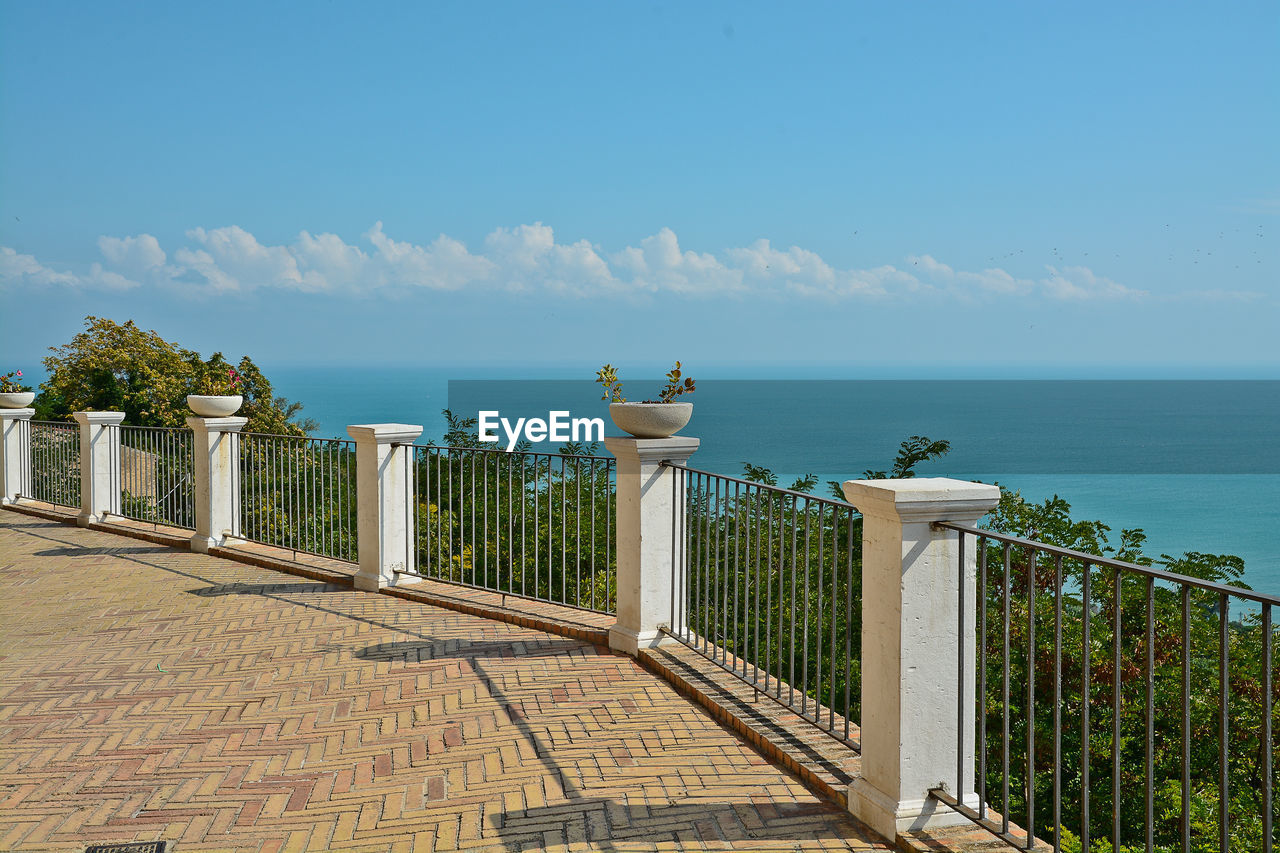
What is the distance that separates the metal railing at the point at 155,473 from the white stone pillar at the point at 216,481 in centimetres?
38

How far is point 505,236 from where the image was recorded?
4843 inches

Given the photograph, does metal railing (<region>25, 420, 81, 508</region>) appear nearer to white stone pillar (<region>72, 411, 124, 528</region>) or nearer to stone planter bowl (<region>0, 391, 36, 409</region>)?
stone planter bowl (<region>0, 391, 36, 409</region>)

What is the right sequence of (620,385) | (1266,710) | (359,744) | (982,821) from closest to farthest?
(1266,710)
(982,821)
(359,744)
(620,385)

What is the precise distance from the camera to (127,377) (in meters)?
23.8

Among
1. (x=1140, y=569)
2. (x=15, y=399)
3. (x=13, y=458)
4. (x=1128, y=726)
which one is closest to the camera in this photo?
(x=1140, y=569)

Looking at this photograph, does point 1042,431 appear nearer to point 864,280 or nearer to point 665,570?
point 864,280

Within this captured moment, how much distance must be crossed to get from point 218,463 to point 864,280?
138 m

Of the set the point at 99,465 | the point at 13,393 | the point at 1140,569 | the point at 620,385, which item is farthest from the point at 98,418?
the point at 1140,569

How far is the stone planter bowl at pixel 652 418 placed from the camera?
580 centimetres

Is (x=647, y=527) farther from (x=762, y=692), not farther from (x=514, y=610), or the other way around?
(x=514, y=610)

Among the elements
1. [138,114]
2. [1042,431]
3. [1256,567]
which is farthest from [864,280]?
[138,114]

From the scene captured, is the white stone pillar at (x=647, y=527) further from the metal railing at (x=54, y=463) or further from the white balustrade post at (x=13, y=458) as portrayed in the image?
the white balustrade post at (x=13, y=458)

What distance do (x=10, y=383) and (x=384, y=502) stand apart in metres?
10.6

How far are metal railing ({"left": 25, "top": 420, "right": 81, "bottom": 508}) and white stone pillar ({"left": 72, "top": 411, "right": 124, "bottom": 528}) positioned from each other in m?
1.37
